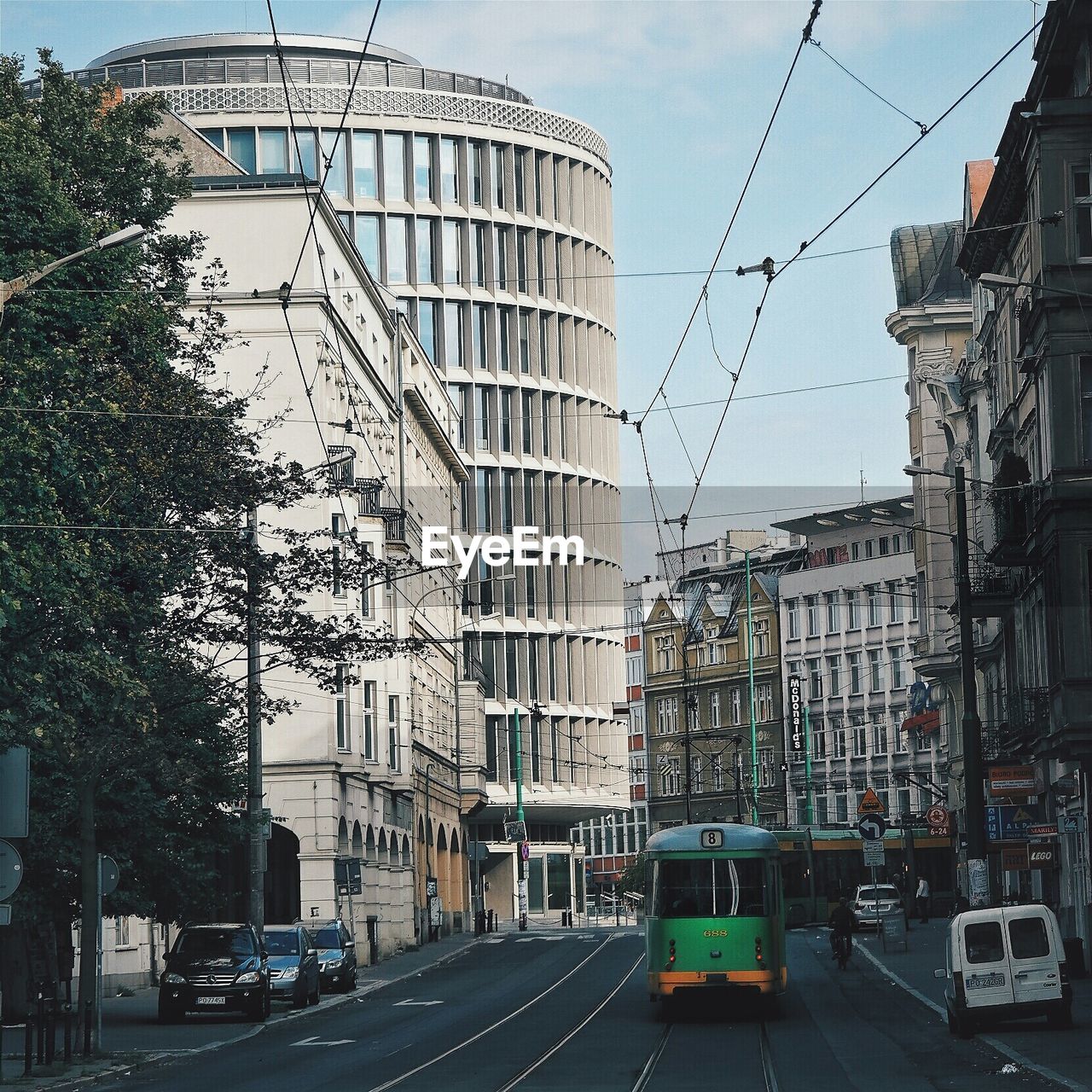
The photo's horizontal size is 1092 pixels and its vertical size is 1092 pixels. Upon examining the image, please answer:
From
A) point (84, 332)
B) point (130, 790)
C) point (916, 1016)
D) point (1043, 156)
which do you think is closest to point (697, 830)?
point (916, 1016)

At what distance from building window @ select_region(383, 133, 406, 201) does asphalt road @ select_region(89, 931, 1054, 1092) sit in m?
59.1

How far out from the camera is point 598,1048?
1048 inches

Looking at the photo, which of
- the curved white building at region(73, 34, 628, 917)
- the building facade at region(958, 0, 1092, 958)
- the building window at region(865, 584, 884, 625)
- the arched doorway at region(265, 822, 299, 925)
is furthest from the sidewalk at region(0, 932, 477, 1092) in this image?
the building window at region(865, 584, 884, 625)

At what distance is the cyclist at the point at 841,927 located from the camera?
4372cm

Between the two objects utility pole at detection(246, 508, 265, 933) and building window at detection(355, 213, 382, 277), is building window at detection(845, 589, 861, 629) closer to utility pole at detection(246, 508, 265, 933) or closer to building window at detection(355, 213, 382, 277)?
building window at detection(355, 213, 382, 277)

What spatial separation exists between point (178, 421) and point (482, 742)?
195 ft

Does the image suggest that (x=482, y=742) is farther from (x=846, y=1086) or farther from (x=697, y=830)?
(x=846, y=1086)

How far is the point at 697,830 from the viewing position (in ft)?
100

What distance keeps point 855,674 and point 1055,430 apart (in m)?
74.5

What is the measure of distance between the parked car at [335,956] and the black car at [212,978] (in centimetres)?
818

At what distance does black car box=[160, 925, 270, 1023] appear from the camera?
34188 millimetres

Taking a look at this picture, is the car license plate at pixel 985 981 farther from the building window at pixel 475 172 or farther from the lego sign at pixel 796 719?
the lego sign at pixel 796 719

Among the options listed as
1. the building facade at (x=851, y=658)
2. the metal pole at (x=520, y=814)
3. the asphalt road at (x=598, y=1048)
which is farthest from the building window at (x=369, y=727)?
the building facade at (x=851, y=658)

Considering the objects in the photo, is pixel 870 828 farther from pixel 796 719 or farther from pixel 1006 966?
pixel 796 719
